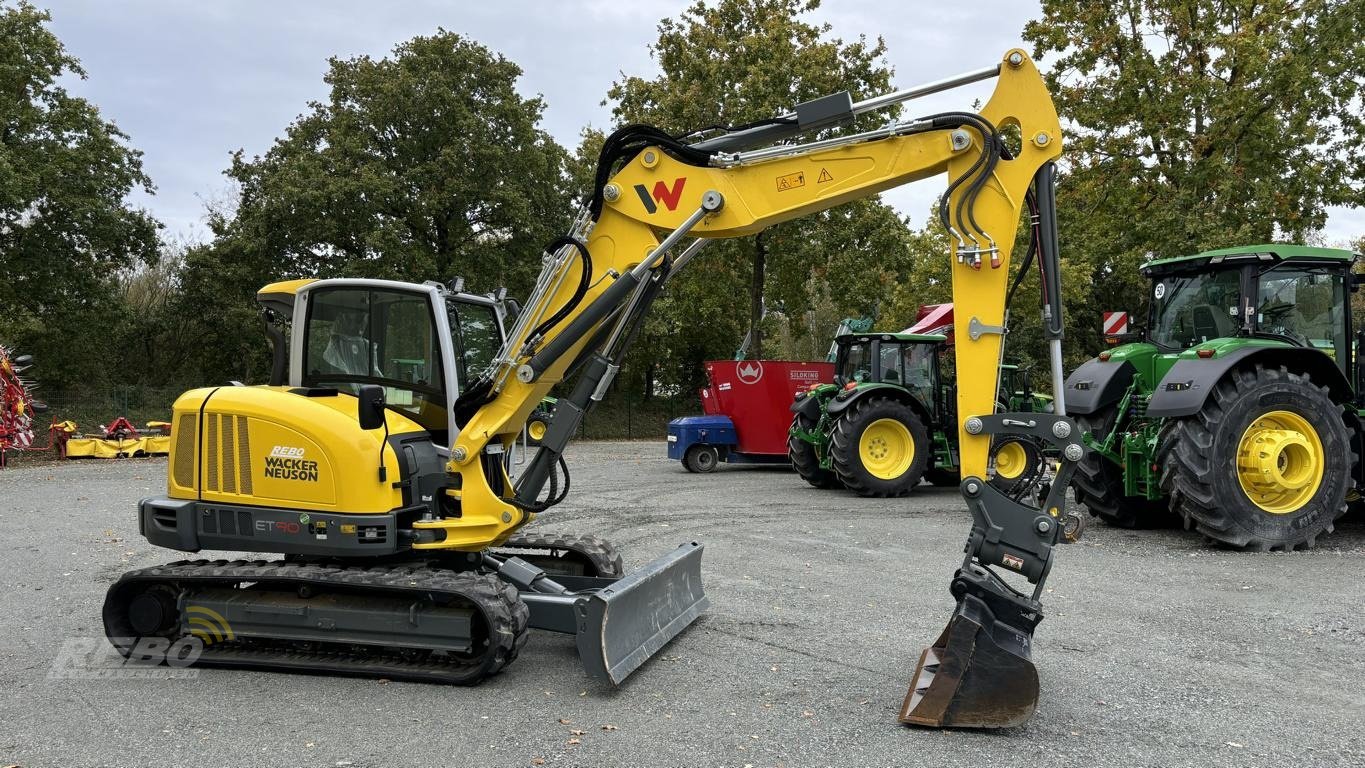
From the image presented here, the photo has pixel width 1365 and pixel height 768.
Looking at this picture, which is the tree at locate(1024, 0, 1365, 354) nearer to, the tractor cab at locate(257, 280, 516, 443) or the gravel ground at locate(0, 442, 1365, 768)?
the gravel ground at locate(0, 442, 1365, 768)

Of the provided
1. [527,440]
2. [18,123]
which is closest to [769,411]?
[527,440]

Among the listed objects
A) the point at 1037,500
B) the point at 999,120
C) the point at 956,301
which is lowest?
the point at 1037,500

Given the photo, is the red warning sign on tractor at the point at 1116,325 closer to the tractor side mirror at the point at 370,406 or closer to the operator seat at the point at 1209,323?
the operator seat at the point at 1209,323

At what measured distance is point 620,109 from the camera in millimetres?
23312

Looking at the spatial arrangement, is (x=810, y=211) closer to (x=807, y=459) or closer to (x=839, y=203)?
(x=839, y=203)

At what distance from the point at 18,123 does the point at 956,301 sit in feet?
83.8

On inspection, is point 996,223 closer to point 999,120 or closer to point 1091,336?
point 999,120

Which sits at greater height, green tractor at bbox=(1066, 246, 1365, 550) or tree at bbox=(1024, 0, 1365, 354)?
tree at bbox=(1024, 0, 1365, 354)

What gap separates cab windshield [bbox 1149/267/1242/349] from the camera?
9.08 m

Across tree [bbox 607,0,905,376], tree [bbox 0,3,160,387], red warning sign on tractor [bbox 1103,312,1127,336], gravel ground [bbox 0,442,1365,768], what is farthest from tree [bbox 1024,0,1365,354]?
tree [bbox 0,3,160,387]

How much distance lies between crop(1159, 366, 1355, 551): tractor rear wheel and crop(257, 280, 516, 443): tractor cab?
21.5 ft

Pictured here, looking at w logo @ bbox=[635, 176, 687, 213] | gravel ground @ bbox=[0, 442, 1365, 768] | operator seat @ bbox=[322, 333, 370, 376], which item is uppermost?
w logo @ bbox=[635, 176, 687, 213]

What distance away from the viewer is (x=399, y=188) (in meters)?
25.0

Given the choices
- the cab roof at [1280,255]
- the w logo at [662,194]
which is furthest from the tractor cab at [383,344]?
the cab roof at [1280,255]
